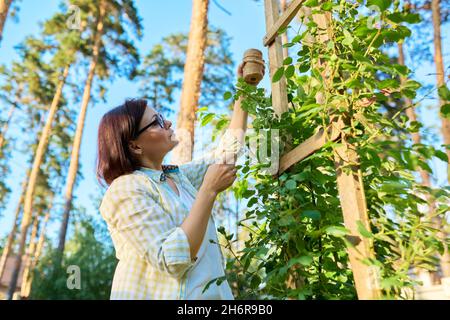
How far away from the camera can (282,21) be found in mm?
1579

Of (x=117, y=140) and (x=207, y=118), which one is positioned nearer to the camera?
(x=117, y=140)

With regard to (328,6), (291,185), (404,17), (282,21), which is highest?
(282,21)

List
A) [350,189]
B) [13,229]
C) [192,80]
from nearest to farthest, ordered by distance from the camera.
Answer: [350,189], [192,80], [13,229]

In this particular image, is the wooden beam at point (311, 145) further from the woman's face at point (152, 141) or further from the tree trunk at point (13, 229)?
the tree trunk at point (13, 229)

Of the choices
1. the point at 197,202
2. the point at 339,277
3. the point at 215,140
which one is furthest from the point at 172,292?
the point at 215,140

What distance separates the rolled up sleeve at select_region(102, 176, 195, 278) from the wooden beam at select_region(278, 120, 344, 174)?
16.4 inches

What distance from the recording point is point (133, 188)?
1.28m

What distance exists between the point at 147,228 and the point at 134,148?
0.41 metres

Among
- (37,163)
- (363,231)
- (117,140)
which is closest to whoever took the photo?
(363,231)

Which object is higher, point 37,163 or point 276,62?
point 37,163

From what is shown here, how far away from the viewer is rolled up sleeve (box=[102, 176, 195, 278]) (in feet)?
3.75

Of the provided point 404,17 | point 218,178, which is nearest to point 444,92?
point 404,17

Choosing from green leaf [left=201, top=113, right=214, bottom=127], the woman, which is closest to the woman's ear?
the woman

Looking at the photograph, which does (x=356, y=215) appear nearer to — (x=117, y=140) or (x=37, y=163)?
(x=117, y=140)
